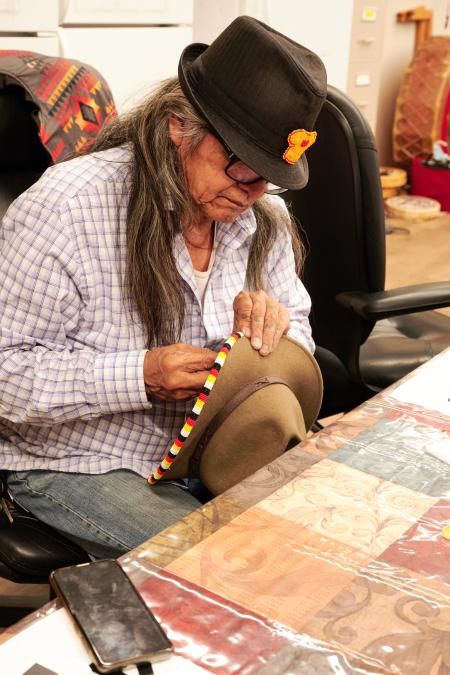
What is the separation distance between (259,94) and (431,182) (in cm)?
447

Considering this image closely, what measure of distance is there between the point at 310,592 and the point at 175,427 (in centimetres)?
61

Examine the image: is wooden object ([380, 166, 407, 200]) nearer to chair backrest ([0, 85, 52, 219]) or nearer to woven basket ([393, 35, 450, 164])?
woven basket ([393, 35, 450, 164])

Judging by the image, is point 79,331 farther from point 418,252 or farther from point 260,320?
point 418,252

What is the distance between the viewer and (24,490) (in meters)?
1.32

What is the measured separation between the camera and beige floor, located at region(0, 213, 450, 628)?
4.14 meters

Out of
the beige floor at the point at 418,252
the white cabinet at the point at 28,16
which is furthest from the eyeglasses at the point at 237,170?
the beige floor at the point at 418,252

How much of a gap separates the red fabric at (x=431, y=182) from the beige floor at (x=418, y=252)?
0.14 meters

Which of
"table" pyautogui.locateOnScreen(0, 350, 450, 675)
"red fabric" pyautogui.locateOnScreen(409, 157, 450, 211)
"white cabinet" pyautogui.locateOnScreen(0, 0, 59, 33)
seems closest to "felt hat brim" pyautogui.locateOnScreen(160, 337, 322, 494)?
"table" pyautogui.locateOnScreen(0, 350, 450, 675)

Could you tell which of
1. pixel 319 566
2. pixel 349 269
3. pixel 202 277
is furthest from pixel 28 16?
pixel 319 566

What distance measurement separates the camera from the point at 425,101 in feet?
17.5

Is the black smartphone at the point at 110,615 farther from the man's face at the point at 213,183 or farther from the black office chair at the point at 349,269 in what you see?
the black office chair at the point at 349,269

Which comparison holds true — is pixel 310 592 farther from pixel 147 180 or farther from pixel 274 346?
pixel 147 180

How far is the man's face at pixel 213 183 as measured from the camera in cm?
125

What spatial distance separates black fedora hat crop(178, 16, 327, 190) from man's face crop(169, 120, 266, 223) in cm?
5
